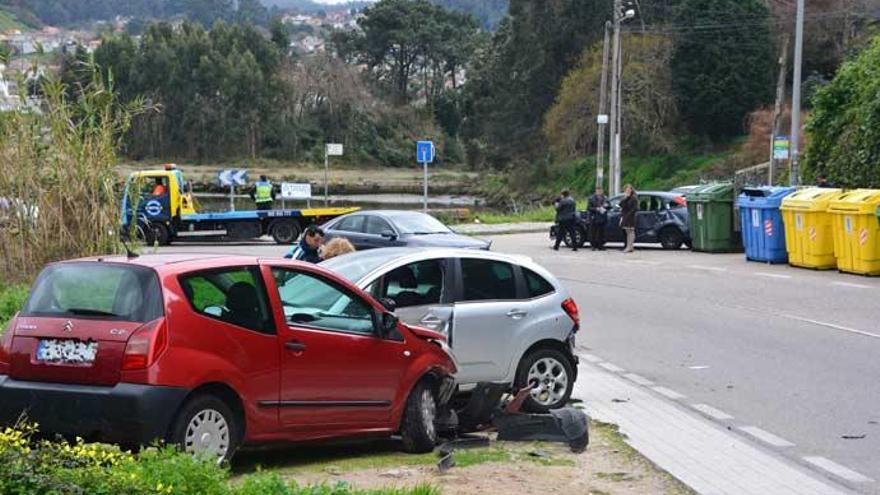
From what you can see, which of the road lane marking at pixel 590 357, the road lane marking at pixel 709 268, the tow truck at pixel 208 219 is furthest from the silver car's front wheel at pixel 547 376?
the tow truck at pixel 208 219

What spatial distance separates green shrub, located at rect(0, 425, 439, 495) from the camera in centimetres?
507

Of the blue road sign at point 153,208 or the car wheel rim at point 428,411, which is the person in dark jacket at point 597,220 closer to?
the blue road sign at point 153,208

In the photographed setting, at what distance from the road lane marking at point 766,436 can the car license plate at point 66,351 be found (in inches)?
207

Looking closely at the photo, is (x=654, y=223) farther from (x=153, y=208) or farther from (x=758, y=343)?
(x=758, y=343)

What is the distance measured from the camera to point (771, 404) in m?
10.9

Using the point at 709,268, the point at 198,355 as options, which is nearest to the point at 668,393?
the point at 198,355

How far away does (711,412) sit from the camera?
10570mm

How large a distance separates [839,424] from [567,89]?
58.6 m

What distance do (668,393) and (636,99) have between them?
54918 millimetres

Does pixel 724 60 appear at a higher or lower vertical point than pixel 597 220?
higher

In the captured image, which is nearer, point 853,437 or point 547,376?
point 853,437

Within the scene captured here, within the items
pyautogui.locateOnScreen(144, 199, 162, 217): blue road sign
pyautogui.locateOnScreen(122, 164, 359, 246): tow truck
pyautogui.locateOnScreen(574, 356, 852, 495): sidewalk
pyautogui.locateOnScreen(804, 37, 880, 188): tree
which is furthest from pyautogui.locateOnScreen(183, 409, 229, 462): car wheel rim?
pyautogui.locateOnScreen(144, 199, 162, 217): blue road sign

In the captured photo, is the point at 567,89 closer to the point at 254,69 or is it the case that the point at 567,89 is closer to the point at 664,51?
the point at 664,51

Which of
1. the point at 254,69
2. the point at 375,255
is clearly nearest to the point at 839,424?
the point at 375,255
